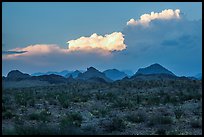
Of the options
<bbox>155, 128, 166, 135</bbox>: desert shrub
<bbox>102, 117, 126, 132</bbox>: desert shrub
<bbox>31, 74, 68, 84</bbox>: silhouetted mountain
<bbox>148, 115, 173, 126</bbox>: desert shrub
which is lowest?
<bbox>155, 128, 166, 135</bbox>: desert shrub

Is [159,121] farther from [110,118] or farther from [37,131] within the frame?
[37,131]

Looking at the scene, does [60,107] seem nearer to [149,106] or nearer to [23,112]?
[23,112]

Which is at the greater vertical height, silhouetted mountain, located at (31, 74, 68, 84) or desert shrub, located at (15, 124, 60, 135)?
silhouetted mountain, located at (31, 74, 68, 84)

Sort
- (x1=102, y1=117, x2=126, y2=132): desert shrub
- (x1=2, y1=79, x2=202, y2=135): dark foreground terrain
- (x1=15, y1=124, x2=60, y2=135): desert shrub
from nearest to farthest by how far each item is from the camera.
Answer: (x1=15, y1=124, x2=60, y2=135): desert shrub < (x1=2, y1=79, x2=202, y2=135): dark foreground terrain < (x1=102, y1=117, x2=126, y2=132): desert shrub

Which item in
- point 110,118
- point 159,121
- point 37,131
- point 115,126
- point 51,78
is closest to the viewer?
point 37,131

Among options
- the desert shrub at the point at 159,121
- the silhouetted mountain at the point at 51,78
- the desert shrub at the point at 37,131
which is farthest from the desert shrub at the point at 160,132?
the silhouetted mountain at the point at 51,78

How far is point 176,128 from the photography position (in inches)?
755

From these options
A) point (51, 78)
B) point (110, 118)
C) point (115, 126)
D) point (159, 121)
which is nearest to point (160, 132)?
point (115, 126)

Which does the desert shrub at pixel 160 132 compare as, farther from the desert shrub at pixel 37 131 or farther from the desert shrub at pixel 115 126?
the desert shrub at pixel 37 131

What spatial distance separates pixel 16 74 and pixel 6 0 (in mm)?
140661

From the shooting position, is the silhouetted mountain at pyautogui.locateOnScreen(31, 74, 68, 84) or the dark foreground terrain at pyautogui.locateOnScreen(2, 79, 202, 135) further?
the silhouetted mountain at pyautogui.locateOnScreen(31, 74, 68, 84)

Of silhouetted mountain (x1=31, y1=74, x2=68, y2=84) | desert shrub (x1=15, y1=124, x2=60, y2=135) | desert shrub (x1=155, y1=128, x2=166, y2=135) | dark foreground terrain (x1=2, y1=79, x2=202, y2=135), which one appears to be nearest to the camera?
desert shrub (x1=15, y1=124, x2=60, y2=135)

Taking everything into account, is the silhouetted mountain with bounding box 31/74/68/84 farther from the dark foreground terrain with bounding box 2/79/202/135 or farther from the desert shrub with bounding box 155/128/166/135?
the desert shrub with bounding box 155/128/166/135

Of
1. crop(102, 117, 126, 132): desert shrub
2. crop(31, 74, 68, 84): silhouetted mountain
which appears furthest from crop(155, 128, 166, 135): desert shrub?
crop(31, 74, 68, 84): silhouetted mountain
